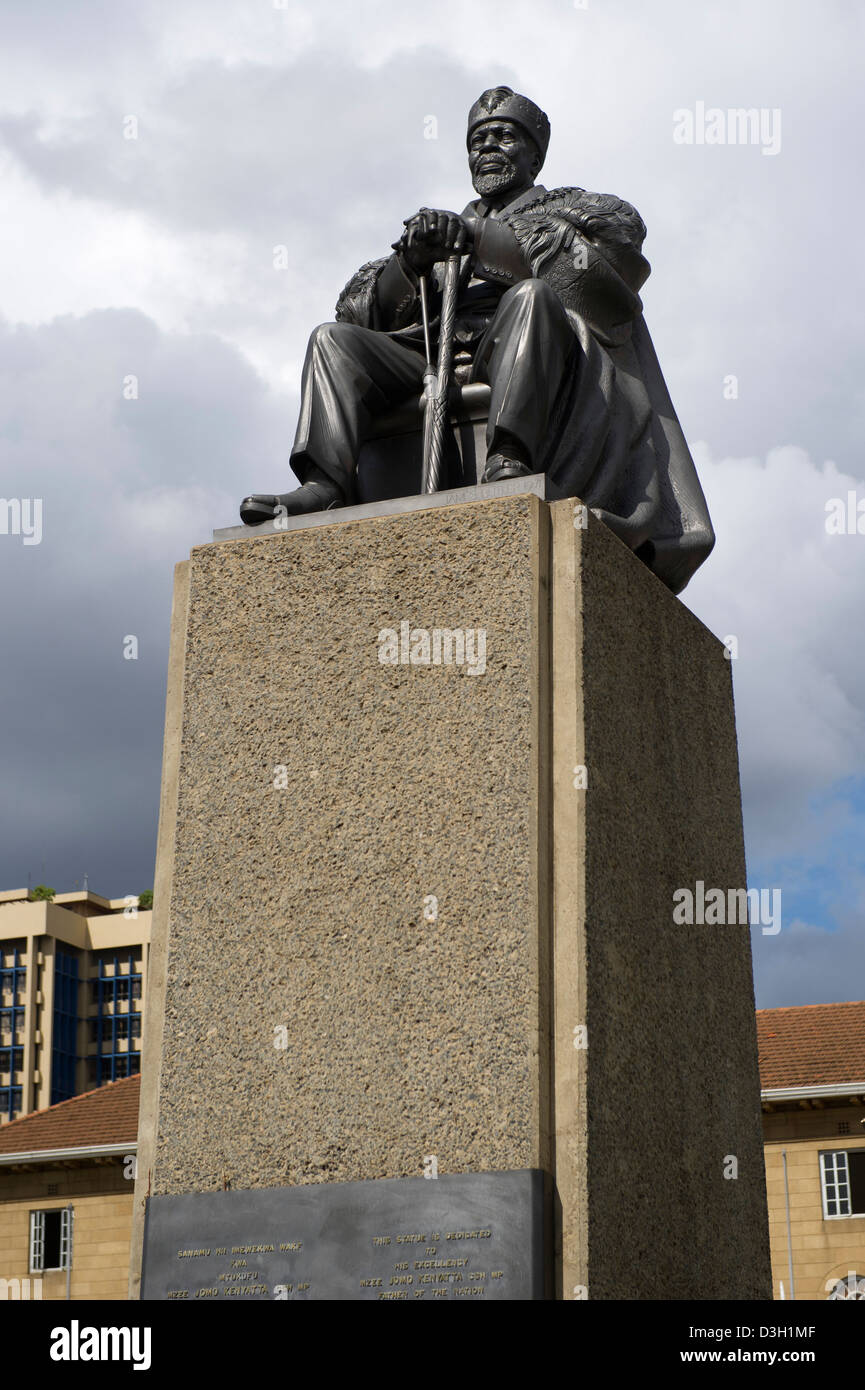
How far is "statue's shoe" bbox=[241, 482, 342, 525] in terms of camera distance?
531 cm

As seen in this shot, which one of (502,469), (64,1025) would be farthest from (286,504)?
(64,1025)

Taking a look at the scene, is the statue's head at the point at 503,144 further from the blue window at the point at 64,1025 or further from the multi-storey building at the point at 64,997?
the blue window at the point at 64,1025

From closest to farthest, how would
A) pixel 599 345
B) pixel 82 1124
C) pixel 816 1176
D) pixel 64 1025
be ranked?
pixel 599 345, pixel 816 1176, pixel 82 1124, pixel 64 1025

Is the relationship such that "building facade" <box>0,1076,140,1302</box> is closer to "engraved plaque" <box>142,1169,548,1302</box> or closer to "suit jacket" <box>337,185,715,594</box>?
"suit jacket" <box>337,185,715,594</box>

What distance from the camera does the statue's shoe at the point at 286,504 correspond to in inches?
209

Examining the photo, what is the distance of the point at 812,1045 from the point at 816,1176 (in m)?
2.32

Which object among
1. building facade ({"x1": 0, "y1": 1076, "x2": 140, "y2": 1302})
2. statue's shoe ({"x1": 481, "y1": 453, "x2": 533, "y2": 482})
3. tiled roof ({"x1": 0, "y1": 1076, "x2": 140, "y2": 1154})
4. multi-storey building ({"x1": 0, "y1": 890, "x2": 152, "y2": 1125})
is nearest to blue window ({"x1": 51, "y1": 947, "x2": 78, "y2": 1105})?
multi-storey building ({"x1": 0, "y1": 890, "x2": 152, "y2": 1125})

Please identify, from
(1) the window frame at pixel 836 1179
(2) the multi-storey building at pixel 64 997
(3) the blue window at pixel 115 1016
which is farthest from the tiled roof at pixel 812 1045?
(3) the blue window at pixel 115 1016

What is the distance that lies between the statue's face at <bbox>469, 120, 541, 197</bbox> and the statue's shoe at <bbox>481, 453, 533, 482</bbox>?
1564 millimetres

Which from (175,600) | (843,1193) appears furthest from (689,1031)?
(843,1193)

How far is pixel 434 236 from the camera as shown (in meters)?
5.73

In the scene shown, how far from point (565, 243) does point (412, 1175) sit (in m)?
3.23

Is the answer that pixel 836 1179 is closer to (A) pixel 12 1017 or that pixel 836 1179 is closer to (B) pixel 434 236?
(B) pixel 434 236

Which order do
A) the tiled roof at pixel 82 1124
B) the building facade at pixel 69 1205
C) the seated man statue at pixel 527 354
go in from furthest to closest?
1. the tiled roof at pixel 82 1124
2. the building facade at pixel 69 1205
3. the seated man statue at pixel 527 354
